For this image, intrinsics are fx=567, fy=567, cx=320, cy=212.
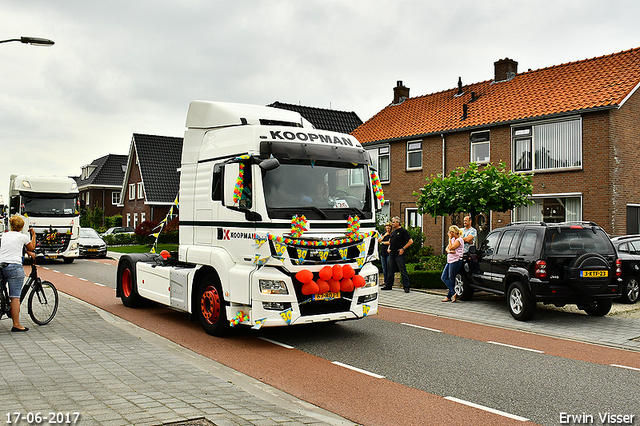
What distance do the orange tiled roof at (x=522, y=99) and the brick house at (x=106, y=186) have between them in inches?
1614

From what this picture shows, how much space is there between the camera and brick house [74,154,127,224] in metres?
63.3

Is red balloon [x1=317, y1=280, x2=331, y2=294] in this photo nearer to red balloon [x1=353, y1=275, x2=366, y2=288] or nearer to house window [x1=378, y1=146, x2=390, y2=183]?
red balloon [x1=353, y1=275, x2=366, y2=288]

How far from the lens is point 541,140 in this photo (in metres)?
21.8

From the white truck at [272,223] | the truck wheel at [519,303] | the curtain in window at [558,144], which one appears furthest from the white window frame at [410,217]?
the white truck at [272,223]

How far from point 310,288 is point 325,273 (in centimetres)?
32

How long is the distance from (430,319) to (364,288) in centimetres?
287

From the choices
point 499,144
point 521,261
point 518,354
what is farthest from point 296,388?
point 499,144

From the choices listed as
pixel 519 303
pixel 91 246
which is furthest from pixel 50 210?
pixel 519 303

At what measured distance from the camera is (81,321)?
9.67m

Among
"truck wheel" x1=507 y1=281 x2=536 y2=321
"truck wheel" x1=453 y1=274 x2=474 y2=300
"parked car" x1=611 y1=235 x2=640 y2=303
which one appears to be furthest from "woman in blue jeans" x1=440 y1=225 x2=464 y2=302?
"parked car" x1=611 y1=235 x2=640 y2=303

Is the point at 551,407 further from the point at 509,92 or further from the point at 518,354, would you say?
the point at 509,92

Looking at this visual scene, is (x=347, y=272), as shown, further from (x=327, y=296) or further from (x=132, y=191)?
(x=132, y=191)

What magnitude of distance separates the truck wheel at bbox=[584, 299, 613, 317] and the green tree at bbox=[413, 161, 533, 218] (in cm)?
528

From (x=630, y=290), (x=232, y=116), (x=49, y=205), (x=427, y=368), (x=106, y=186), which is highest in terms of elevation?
(x=106, y=186)
